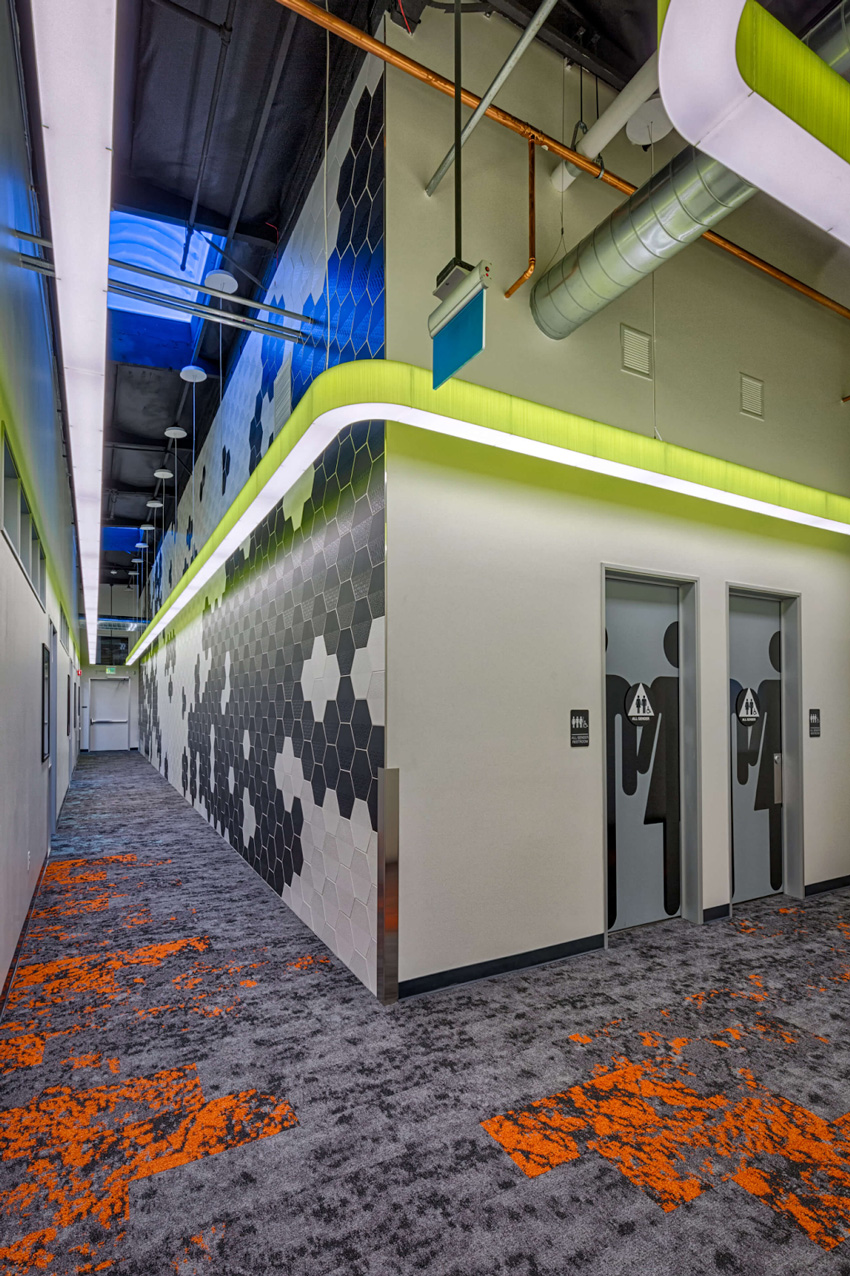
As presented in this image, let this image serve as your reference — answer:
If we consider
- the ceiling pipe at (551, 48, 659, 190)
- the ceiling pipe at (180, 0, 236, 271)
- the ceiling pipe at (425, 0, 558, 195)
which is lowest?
the ceiling pipe at (425, 0, 558, 195)

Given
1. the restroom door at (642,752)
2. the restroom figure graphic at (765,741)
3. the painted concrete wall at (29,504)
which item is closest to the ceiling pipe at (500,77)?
the painted concrete wall at (29,504)

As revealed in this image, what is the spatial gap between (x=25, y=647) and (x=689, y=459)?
12.0 feet

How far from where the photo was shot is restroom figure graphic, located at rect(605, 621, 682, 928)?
12.2 ft

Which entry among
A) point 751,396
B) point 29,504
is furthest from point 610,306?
point 29,504

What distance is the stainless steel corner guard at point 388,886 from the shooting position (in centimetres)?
281

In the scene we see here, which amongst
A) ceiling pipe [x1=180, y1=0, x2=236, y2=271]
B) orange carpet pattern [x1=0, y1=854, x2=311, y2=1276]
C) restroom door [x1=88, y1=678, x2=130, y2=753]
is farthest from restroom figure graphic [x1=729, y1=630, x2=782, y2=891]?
restroom door [x1=88, y1=678, x2=130, y2=753]

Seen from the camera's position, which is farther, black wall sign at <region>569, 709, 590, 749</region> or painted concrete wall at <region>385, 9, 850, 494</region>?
black wall sign at <region>569, 709, 590, 749</region>

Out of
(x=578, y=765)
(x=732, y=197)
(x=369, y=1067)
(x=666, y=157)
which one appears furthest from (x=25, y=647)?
(x=666, y=157)

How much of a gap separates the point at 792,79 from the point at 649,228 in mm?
1257

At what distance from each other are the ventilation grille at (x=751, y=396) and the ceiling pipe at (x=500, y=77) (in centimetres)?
223

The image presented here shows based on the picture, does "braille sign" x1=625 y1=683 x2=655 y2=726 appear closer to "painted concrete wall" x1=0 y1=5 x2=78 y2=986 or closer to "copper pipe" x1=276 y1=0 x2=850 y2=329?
"copper pipe" x1=276 y1=0 x2=850 y2=329

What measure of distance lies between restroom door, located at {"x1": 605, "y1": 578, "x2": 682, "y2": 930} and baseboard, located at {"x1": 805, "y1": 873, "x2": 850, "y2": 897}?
48.5 inches

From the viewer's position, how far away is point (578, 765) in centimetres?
342

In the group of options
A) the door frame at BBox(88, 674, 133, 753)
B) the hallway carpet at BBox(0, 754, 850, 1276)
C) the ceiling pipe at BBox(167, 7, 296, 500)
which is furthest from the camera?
the door frame at BBox(88, 674, 133, 753)
